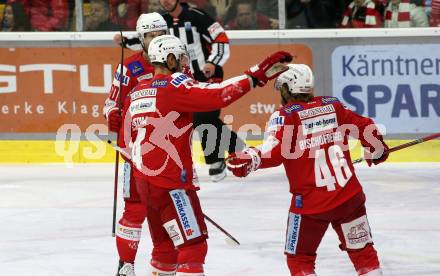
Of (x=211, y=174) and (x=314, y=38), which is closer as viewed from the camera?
(x=211, y=174)

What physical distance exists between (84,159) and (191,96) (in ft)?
20.9

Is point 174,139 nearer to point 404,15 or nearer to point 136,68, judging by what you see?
point 136,68

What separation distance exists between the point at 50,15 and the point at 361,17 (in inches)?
124

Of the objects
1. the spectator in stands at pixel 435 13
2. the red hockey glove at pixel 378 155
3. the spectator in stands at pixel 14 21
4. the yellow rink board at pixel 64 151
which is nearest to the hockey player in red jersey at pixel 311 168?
the red hockey glove at pixel 378 155

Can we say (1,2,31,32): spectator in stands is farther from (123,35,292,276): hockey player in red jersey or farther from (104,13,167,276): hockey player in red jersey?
(123,35,292,276): hockey player in red jersey

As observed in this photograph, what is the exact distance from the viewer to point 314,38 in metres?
12.7

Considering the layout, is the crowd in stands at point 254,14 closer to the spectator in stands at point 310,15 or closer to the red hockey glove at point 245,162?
the spectator in stands at point 310,15

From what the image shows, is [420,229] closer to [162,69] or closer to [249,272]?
[249,272]

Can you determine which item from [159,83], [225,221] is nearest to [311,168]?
[159,83]

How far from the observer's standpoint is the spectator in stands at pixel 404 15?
12.7m

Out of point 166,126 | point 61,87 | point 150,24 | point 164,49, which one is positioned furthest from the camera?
point 61,87

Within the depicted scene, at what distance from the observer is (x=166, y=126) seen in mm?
6570

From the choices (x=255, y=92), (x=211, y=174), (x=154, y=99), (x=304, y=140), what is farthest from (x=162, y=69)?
(x=255, y=92)

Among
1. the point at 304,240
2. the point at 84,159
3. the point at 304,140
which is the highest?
the point at 304,140
